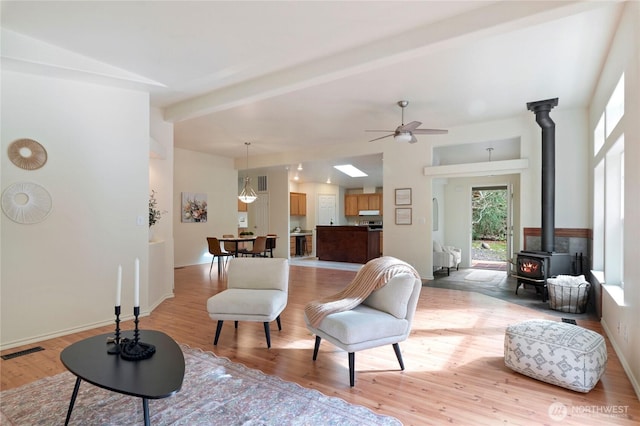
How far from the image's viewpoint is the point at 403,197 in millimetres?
6992

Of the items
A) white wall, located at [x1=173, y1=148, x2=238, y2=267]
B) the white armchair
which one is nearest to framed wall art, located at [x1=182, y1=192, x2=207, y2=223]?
white wall, located at [x1=173, y1=148, x2=238, y2=267]

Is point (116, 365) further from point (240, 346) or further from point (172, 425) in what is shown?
point (240, 346)

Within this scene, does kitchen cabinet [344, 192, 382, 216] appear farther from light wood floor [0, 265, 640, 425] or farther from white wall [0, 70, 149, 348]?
white wall [0, 70, 149, 348]

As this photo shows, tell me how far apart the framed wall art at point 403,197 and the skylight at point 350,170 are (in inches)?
109

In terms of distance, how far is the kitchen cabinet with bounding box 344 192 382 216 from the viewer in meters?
12.4

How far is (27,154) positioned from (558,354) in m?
4.92

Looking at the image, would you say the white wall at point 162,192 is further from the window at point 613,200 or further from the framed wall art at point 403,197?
the window at point 613,200

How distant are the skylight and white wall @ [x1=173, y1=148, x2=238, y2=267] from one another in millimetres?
3053

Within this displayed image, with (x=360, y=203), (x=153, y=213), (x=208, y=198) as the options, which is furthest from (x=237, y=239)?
(x=360, y=203)

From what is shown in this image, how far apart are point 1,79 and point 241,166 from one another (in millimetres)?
6379

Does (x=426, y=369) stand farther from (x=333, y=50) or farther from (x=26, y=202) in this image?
(x=26, y=202)

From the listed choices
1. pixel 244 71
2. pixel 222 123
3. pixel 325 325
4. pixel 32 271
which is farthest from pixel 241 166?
pixel 325 325

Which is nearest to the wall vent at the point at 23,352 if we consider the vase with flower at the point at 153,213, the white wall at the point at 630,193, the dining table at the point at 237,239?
the vase with flower at the point at 153,213

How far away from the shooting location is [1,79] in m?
3.23
